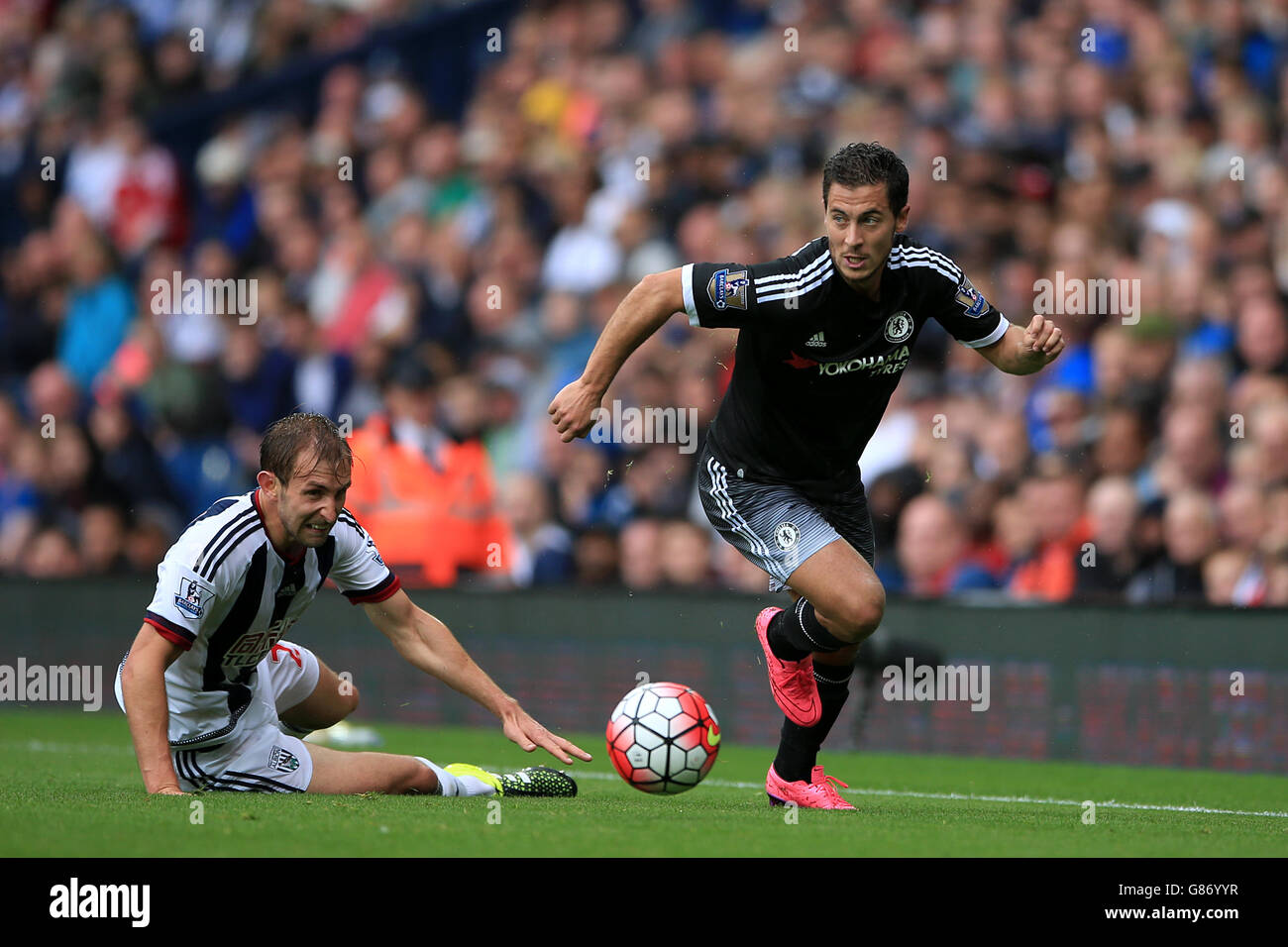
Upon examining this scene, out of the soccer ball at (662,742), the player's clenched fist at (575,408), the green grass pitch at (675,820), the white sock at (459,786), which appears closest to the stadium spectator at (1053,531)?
the green grass pitch at (675,820)

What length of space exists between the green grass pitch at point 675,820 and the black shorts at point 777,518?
95 centimetres

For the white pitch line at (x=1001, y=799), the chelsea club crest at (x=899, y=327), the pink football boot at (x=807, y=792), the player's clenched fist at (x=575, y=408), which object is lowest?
the white pitch line at (x=1001, y=799)

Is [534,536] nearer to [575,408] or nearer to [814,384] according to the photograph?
[814,384]

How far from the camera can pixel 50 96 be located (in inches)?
688

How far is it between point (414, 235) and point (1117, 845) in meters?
9.56

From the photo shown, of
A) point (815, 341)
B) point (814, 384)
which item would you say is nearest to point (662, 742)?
point (814, 384)

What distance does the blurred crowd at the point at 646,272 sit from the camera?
10.0 meters

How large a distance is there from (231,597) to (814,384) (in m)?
2.23

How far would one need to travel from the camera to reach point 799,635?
6.66 m

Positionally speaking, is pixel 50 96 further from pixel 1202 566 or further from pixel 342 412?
pixel 1202 566

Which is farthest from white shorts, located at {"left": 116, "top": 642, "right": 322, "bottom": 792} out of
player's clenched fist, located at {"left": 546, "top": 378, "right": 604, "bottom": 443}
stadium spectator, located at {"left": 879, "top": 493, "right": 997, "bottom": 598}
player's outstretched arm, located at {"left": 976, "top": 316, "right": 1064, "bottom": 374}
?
stadium spectator, located at {"left": 879, "top": 493, "right": 997, "bottom": 598}

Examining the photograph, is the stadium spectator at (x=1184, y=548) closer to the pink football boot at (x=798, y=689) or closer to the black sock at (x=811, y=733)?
the black sock at (x=811, y=733)
